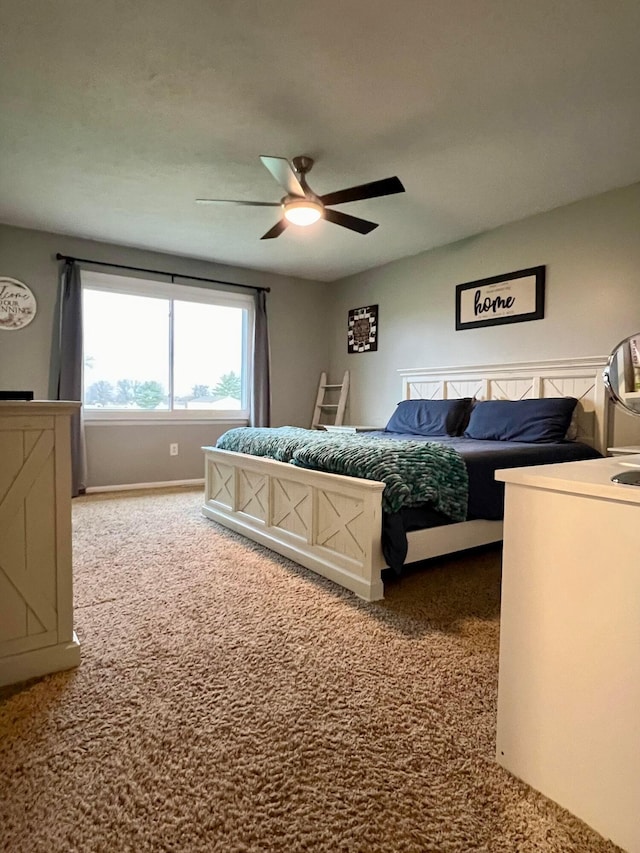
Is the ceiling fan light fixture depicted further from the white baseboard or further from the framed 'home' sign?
the white baseboard

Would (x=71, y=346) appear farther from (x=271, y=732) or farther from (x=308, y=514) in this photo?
(x=271, y=732)

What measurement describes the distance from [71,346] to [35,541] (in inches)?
130

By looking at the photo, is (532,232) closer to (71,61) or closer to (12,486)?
(71,61)

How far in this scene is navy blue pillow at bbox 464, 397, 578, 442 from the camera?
3303 millimetres

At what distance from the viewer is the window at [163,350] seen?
471 cm

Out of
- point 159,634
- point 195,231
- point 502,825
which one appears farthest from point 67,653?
point 195,231

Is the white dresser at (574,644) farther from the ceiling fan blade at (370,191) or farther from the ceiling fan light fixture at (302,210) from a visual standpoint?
the ceiling fan light fixture at (302,210)

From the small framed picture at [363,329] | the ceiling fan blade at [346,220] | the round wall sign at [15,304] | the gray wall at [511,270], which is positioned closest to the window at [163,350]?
the round wall sign at [15,304]

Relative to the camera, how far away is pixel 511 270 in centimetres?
404

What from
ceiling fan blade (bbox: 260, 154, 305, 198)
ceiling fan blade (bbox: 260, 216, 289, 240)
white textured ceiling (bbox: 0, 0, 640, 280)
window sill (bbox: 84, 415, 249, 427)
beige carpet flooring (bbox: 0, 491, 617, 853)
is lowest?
beige carpet flooring (bbox: 0, 491, 617, 853)

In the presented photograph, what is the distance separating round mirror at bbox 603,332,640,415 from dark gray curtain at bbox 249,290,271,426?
14.8 feet

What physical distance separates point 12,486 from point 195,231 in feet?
11.1

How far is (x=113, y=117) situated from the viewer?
258cm

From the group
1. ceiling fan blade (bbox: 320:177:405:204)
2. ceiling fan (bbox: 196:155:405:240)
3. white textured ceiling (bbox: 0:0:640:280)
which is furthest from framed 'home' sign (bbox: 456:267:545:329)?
ceiling fan blade (bbox: 320:177:405:204)
